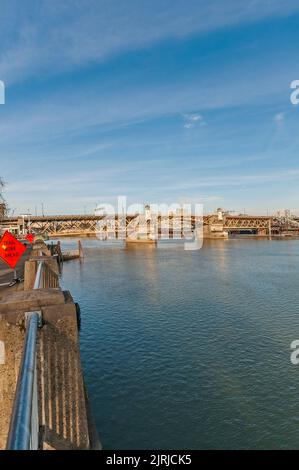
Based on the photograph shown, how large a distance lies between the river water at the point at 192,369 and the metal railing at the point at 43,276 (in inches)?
219

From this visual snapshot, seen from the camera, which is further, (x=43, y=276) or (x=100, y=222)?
(x=100, y=222)

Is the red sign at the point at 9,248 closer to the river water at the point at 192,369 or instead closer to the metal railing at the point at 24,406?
the river water at the point at 192,369

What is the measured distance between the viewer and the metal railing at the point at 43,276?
37.8 ft

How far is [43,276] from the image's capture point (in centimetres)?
1402

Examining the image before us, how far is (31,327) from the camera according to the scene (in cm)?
545

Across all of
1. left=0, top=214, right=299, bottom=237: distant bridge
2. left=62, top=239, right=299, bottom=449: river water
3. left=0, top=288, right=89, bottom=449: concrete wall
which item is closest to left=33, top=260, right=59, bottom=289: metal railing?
left=0, top=288, right=89, bottom=449: concrete wall

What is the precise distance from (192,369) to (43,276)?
9838 millimetres

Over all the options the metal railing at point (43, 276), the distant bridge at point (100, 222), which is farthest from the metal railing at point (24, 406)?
the distant bridge at point (100, 222)

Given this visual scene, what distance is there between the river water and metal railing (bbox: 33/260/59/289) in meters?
5.56

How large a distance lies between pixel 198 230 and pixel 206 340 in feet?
541

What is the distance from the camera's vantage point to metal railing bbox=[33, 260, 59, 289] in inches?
454

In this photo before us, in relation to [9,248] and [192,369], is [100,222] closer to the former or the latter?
[9,248]

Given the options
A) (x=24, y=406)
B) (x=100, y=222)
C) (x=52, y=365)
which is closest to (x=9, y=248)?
(x=52, y=365)
